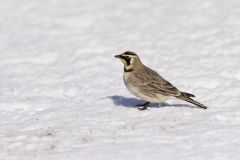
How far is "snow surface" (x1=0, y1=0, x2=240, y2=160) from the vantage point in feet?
31.4

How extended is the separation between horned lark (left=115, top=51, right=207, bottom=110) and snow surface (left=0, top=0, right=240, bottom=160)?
0.22 meters

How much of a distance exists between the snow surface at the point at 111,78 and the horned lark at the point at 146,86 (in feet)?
0.73

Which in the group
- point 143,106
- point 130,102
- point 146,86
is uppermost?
point 146,86

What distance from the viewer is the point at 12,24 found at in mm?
18156

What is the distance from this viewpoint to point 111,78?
13773 mm

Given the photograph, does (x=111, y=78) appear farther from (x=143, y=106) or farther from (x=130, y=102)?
(x=143, y=106)

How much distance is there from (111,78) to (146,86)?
234cm

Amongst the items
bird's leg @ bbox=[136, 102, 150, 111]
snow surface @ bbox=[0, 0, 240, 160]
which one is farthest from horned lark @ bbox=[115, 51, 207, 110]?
snow surface @ bbox=[0, 0, 240, 160]

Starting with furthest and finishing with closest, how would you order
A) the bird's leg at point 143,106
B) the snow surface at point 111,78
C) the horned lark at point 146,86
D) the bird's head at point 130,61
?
the bird's head at point 130,61 < the bird's leg at point 143,106 < the horned lark at point 146,86 < the snow surface at point 111,78

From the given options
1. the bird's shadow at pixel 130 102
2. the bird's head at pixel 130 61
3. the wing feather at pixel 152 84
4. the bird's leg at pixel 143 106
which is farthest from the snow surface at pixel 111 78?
the bird's head at pixel 130 61

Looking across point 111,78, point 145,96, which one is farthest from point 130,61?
point 111,78

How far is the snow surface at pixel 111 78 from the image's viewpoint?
959 cm

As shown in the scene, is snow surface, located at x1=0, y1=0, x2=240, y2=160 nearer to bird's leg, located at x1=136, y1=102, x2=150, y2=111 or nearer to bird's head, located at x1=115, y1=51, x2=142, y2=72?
bird's leg, located at x1=136, y1=102, x2=150, y2=111

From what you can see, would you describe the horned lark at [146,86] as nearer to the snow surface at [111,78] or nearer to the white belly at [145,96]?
the white belly at [145,96]
